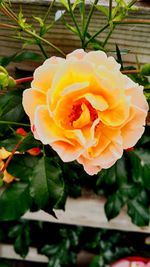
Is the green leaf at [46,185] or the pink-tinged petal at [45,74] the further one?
the green leaf at [46,185]

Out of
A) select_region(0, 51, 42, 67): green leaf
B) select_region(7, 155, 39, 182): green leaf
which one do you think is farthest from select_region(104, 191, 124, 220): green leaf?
select_region(0, 51, 42, 67): green leaf

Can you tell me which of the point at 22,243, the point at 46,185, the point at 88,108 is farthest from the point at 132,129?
the point at 22,243

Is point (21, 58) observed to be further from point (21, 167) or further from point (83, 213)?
point (83, 213)

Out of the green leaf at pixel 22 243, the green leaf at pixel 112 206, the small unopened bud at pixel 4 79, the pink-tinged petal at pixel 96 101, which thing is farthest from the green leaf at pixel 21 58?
the green leaf at pixel 22 243

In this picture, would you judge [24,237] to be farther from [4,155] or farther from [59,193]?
[59,193]

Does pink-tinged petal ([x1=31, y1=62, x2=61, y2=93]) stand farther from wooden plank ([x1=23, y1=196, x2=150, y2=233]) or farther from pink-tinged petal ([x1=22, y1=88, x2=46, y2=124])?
wooden plank ([x1=23, y1=196, x2=150, y2=233])

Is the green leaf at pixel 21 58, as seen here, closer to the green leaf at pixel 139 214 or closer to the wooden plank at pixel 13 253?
the green leaf at pixel 139 214

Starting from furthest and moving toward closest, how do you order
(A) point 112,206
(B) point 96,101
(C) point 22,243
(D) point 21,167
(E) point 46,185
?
1. (C) point 22,243
2. (A) point 112,206
3. (D) point 21,167
4. (E) point 46,185
5. (B) point 96,101
